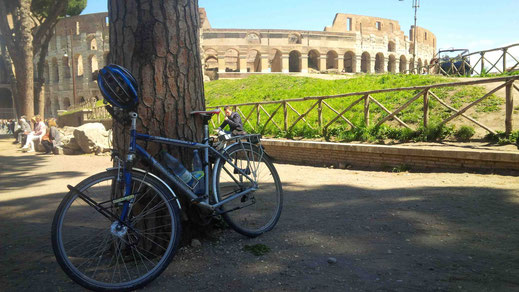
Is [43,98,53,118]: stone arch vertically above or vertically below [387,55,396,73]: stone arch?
below

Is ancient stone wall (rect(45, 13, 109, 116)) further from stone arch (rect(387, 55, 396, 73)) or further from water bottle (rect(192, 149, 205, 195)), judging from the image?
water bottle (rect(192, 149, 205, 195))

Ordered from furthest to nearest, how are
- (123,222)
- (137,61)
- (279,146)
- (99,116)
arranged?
1. (99,116)
2. (279,146)
3. (137,61)
4. (123,222)

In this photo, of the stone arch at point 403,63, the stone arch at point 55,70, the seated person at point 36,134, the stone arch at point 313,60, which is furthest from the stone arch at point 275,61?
the seated person at point 36,134

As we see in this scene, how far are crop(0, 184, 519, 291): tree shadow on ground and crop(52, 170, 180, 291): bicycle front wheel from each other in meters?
0.14

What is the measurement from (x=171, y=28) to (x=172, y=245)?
1.57 m

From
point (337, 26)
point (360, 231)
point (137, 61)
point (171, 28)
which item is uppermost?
point (337, 26)

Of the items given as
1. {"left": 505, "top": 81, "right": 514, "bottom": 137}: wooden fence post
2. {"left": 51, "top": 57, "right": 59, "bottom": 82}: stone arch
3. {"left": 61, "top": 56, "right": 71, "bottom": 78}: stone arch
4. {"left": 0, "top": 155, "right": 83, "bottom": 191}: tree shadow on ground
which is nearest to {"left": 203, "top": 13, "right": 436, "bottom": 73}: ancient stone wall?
{"left": 61, "top": 56, "right": 71, "bottom": 78}: stone arch

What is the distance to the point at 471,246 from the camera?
2568 mm

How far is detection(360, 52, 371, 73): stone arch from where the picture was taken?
41938 millimetres

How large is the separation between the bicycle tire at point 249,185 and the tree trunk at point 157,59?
0.98 feet

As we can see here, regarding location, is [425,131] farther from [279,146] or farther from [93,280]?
[93,280]

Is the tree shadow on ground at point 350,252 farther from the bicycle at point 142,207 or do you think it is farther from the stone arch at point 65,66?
the stone arch at point 65,66

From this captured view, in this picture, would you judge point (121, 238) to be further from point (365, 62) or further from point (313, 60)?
point (365, 62)

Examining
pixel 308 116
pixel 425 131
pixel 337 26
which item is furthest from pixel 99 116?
pixel 337 26
